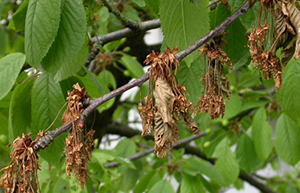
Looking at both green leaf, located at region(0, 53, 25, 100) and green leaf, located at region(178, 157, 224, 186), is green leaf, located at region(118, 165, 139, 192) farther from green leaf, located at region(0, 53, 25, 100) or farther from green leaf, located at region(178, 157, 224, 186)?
green leaf, located at region(0, 53, 25, 100)

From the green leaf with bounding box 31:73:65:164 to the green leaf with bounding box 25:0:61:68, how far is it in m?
0.25

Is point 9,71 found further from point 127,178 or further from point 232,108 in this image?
point 127,178

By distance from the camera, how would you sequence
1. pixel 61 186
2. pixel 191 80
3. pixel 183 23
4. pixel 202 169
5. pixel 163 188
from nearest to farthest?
pixel 183 23
pixel 191 80
pixel 61 186
pixel 163 188
pixel 202 169

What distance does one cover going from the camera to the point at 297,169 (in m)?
4.12

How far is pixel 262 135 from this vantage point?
1.92m

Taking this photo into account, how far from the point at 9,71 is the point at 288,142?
1.26m

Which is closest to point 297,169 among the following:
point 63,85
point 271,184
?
point 271,184

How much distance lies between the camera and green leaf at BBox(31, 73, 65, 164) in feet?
3.36

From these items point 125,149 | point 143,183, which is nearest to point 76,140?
point 143,183

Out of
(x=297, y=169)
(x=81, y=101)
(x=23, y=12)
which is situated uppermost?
(x=23, y=12)

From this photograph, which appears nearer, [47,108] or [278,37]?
[278,37]

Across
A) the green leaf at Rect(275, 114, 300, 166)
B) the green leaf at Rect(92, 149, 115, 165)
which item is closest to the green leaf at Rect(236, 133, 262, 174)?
the green leaf at Rect(275, 114, 300, 166)

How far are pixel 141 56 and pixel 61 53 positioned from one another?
5.88ft

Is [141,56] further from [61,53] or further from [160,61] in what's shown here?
[160,61]
